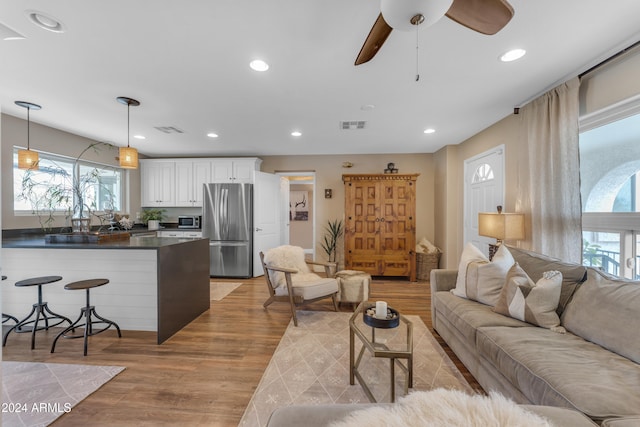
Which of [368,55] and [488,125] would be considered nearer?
[368,55]

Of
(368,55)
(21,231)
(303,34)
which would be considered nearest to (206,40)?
(303,34)

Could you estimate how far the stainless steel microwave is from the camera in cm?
521

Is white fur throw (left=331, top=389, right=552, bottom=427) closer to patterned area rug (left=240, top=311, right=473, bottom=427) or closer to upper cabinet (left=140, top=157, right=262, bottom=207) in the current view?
patterned area rug (left=240, top=311, right=473, bottom=427)

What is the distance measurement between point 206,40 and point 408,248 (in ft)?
13.5

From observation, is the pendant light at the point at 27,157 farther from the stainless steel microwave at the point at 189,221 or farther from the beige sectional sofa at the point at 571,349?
the beige sectional sofa at the point at 571,349

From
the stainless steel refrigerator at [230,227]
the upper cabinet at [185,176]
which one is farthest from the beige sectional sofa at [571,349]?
the upper cabinet at [185,176]

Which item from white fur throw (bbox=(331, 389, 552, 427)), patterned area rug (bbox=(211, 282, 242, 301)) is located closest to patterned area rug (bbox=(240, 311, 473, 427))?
white fur throw (bbox=(331, 389, 552, 427))

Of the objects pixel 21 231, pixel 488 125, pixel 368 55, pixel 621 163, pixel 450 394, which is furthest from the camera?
pixel 488 125

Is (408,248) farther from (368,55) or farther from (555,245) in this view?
(368,55)

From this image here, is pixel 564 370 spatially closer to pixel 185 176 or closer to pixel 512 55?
pixel 512 55

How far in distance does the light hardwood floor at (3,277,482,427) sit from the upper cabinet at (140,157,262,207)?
2.69 m

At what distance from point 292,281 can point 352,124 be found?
2.22 metres

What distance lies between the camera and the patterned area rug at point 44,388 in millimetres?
1604

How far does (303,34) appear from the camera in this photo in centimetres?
177
